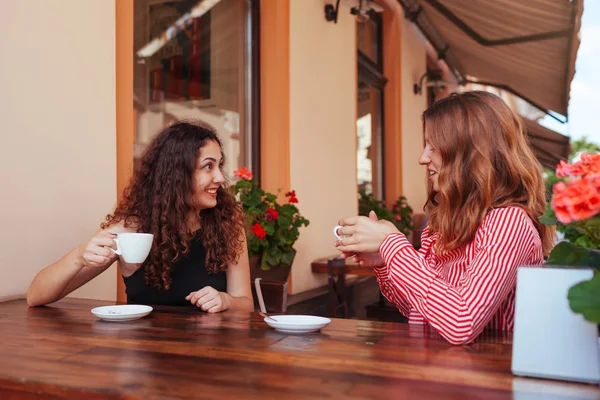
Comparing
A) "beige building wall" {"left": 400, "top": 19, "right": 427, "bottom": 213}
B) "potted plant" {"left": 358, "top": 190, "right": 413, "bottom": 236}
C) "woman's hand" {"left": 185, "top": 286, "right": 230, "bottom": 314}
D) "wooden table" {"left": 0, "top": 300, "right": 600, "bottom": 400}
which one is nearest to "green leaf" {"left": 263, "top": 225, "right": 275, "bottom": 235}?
"woman's hand" {"left": 185, "top": 286, "right": 230, "bottom": 314}

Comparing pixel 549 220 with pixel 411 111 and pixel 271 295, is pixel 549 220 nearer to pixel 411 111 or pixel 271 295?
pixel 271 295

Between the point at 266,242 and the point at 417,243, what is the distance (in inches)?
72.8

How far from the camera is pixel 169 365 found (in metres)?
0.96

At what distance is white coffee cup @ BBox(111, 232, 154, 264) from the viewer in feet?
4.50

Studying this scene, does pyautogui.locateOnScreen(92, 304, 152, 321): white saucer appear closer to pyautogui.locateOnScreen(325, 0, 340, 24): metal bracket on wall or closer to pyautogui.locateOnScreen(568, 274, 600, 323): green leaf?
pyautogui.locateOnScreen(568, 274, 600, 323): green leaf

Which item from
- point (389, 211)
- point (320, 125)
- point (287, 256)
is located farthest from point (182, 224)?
point (389, 211)

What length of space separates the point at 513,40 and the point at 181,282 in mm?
5517

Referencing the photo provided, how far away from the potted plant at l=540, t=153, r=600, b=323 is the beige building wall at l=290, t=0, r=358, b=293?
2.70m

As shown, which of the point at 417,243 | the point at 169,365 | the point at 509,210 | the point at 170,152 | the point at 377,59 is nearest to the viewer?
the point at 169,365

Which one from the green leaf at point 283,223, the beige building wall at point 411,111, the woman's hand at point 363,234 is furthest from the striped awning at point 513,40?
the woman's hand at point 363,234

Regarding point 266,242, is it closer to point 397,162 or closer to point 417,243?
point 417,243

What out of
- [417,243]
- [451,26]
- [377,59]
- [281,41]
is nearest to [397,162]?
[377,59]

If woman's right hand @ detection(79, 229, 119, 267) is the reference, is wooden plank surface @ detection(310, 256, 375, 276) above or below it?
below

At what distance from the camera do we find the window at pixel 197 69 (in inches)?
109
